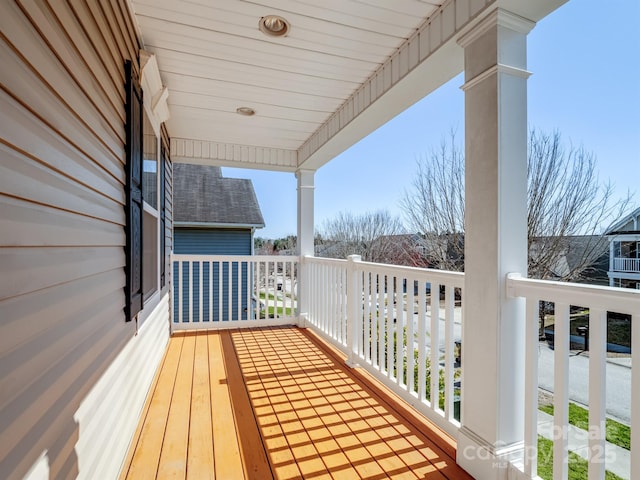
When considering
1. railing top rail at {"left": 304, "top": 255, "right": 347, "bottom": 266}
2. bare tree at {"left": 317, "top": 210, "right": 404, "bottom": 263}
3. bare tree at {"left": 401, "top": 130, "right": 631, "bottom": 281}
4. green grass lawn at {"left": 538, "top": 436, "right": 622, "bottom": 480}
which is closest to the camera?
green grass lawn at {"left": 538, "top": 436, "right": 622, "bottom": 480}

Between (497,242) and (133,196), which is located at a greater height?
(133,196)

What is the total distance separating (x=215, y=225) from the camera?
8016 mm

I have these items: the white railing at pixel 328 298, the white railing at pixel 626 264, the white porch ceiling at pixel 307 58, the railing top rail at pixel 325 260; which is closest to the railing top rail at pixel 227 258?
the railing top rail at pixel 325 260

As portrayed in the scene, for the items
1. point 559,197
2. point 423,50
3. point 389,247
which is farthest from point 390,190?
point 423,50

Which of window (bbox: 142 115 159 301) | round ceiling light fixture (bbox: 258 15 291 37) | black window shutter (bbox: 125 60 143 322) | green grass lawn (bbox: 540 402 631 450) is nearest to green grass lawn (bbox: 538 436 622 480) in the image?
green grass lawn (bbox: 540 402 631 450)

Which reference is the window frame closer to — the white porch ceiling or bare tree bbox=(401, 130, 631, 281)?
the white porch ceiling

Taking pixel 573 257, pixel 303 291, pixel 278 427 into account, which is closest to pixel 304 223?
pixel 303 291

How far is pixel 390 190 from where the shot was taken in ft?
46.1

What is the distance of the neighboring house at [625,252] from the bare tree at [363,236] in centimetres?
717

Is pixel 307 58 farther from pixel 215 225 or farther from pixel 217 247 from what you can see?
pixel 217 247

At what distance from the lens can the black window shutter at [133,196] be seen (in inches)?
78.1

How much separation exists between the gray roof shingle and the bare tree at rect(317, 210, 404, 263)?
17.9 feet

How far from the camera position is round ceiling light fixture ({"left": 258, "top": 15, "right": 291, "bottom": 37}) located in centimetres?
218

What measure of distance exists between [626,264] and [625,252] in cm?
44
